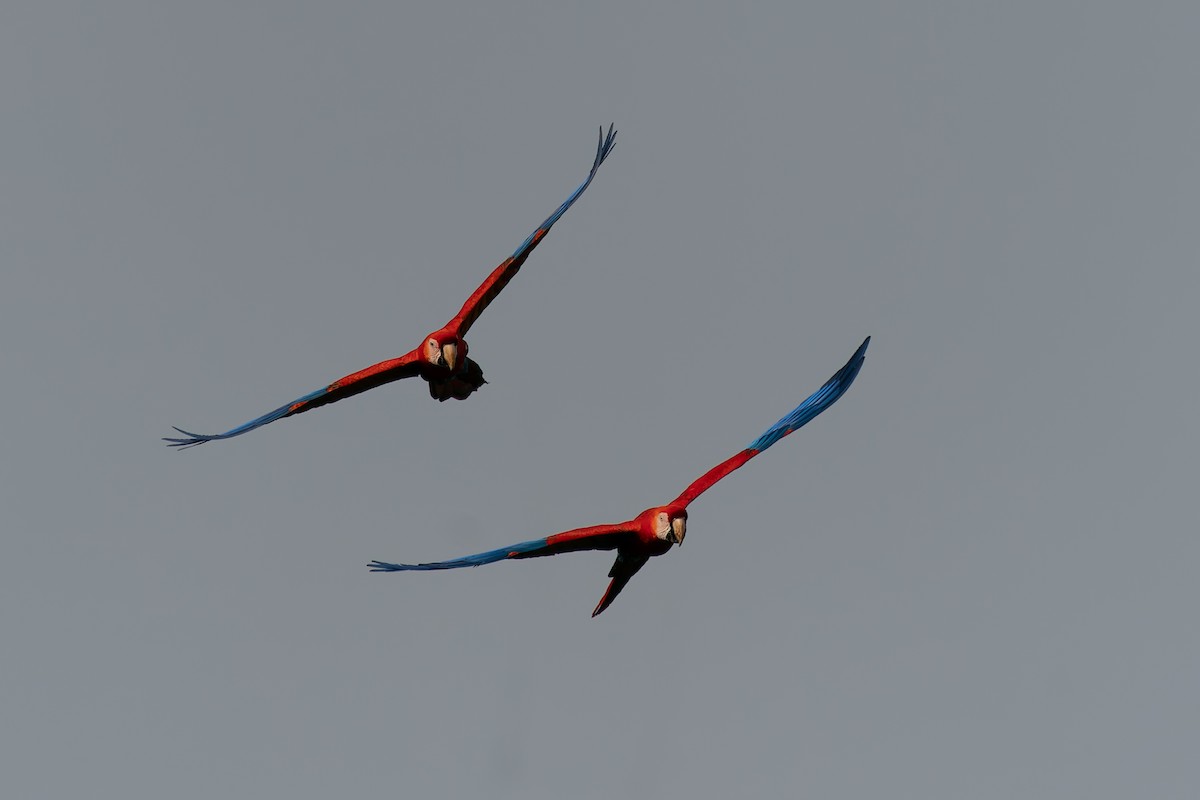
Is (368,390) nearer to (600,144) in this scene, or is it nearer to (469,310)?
(469,310)

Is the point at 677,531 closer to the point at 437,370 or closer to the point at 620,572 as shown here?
the point at 620,572

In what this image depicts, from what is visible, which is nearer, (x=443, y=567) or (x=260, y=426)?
(x=443, y=567)

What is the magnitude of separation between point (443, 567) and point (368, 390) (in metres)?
7.02

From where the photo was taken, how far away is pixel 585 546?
39.8 m

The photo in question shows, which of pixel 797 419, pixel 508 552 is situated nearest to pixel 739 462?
pixel 797 419

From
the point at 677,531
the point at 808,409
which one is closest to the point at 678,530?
the point at 677,531

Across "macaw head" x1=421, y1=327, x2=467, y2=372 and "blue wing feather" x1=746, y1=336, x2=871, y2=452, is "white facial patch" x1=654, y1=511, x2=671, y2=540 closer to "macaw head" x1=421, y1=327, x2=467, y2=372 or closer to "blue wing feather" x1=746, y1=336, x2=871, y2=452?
"blue wing feather" x1=746, y1=336, x2=871, y2=452

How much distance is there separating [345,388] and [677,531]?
26.8 feet

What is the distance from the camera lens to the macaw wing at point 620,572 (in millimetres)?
40281

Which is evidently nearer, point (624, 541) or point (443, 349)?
point (624, 541)

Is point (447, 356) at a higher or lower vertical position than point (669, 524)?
higher

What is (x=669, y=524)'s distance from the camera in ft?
129

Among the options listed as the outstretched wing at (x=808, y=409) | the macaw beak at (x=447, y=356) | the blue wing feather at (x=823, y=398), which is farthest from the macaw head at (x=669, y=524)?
the macaw beak at (x=447, y=356)

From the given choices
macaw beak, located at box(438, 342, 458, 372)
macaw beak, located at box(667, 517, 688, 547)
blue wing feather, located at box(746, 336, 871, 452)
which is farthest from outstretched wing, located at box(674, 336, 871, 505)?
macaw beak, located at box(438, 342, 458, 372)
